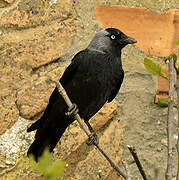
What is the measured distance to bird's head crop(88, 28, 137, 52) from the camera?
1.39 metres

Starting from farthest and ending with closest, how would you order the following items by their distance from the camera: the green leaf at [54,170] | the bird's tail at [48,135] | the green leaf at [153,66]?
the bird's tail at [48,135]
the green leaf at [153,66]
the green leaf at [54,170]

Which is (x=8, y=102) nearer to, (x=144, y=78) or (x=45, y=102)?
(x=45, y=102)

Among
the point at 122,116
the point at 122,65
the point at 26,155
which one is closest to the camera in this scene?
the point at 26,155

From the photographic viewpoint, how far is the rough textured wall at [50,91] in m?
1.25

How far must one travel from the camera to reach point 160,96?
4.33ft

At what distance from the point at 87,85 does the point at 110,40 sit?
0.86 ft

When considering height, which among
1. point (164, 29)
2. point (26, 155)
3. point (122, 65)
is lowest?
point (26, 155)

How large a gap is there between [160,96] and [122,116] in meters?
0.15

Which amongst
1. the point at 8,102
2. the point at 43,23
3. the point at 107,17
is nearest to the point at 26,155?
the point at 8,102

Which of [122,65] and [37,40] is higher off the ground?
[37,40]

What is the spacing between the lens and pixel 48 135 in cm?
137

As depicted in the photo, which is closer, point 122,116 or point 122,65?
point 122,116

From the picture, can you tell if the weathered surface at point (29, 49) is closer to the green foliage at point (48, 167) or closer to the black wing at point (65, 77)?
the black wing at point (65, 77)

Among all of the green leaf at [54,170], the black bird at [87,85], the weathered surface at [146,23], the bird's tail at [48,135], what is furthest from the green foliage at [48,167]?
the weathered surface at [146,23]
